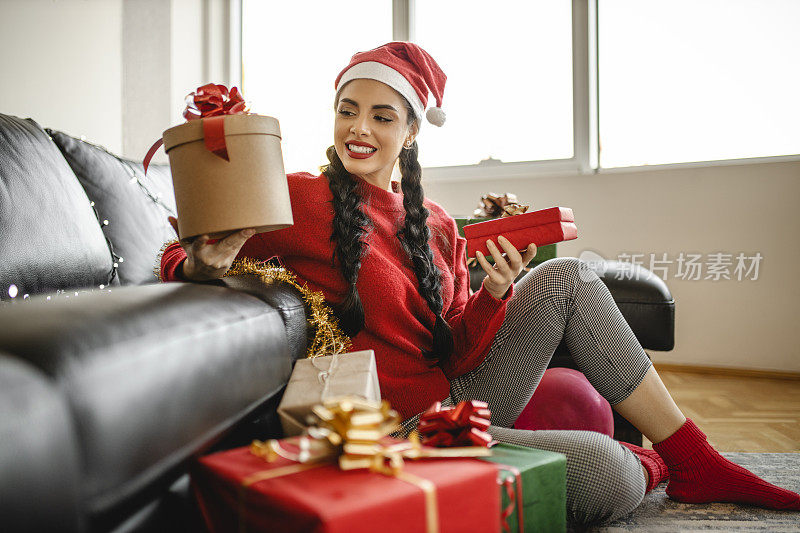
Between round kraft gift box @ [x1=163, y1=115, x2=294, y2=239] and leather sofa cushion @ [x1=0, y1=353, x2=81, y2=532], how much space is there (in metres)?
0.43

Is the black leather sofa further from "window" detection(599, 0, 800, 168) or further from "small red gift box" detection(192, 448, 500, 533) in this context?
"window" detection(599, 0, 800, 168)

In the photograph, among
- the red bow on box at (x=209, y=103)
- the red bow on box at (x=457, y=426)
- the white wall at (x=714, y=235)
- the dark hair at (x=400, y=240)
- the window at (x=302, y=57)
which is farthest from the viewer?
the window at (x=302, y=57)

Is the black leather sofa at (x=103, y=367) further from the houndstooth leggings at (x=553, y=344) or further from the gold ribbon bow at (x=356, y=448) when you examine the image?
the houndstooth leggings at (x=553, y=344)

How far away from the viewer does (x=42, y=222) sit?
0.95 meters

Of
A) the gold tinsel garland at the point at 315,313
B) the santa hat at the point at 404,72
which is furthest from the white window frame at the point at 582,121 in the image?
the gold tinsel garland at the point at 315,313

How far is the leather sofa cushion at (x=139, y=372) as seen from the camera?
0.45 m

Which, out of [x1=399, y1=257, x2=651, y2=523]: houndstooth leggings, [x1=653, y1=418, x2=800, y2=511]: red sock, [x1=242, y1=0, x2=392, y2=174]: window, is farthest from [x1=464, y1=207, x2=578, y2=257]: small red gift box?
[x1=242, y1=0, x2=392, y2=174]: window

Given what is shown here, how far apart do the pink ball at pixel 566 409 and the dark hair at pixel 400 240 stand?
0.31 m

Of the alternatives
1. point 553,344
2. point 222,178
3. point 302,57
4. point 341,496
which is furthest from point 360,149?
point 302,57

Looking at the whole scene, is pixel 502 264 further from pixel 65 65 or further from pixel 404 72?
pixel 65 65

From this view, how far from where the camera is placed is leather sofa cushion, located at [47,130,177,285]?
1185 millimetres

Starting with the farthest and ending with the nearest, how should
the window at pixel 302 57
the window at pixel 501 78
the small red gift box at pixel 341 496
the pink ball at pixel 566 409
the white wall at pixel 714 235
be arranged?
the window at pixel 302 57 → the window at pixel 501 78 → the white wall at pixel 714 235 → the pink ball at pixel 566 409 → the small red gift box at pixel 341 496

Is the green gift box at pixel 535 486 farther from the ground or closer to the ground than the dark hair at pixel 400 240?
closer to the ground

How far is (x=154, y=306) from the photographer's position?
1.99 feet
